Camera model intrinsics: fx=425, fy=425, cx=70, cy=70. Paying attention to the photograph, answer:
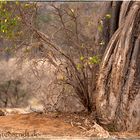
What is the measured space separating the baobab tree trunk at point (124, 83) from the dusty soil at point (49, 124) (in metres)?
0.35

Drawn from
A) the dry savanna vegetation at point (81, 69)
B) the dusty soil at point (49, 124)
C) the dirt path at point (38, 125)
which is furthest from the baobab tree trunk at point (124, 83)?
the dirt path at point (38, 125)

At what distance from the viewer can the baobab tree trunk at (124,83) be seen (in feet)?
26.7

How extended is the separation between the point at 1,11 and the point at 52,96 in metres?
2.16

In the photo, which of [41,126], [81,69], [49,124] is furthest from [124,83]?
[41,126]

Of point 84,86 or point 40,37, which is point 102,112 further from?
point 40,37

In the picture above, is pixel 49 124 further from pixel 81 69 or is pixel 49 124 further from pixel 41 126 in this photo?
pixel 81 69

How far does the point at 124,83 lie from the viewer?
Answer: 8234mm

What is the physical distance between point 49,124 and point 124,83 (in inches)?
64.9

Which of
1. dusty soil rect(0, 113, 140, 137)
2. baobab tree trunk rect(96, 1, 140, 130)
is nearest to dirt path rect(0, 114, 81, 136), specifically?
dusty soil rect(0, 113, 140, 137)

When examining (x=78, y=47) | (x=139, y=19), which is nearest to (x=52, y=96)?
(x=78, y=47)

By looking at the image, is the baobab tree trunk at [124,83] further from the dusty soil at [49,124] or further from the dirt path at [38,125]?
the dirt path at [38,125]

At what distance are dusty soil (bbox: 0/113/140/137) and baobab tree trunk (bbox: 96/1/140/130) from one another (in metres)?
0.35

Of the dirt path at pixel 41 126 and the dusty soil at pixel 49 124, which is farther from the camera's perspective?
the dusty soil at pixel 49 124

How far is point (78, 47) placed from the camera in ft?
30.7
